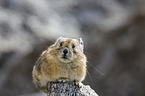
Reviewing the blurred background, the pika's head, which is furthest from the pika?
the blurred background

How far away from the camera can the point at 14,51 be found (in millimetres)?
17500

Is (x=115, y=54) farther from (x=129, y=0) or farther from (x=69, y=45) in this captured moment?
(x=69, y=45)

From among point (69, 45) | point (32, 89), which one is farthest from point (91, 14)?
point (69, 45)

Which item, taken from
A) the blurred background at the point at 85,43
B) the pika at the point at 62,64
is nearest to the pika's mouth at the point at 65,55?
the pika at the point at 62,64

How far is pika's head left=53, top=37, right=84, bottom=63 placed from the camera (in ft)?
25.4

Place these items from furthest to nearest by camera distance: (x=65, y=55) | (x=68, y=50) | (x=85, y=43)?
(x=85, y=43) → (x=68, y=50) → (x=65, y=55)

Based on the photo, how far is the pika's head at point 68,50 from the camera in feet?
25.4

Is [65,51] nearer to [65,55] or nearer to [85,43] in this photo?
[65,55]

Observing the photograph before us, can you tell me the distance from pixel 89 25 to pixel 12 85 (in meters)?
6.97

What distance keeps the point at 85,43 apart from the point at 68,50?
11.0m

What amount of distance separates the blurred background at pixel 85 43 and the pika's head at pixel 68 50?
26.3 feet

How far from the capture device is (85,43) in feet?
61.7

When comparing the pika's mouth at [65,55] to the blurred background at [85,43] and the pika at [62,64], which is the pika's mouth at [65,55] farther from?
the blurred background at [85,43]

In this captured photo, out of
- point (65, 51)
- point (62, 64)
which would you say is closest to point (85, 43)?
point (62, 64)
